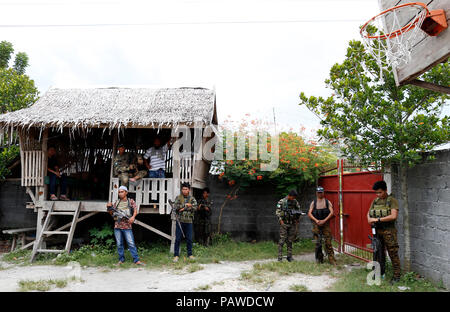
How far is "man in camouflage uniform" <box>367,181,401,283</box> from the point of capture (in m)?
5.45

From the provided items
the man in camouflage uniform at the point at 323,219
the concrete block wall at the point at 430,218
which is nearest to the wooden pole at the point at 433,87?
the concrete block wall at the point at 430,218

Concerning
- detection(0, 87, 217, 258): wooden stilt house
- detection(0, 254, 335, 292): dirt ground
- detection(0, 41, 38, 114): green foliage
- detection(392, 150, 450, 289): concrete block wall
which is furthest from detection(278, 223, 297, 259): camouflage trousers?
detection(0, 41, 38, 114): green foliage

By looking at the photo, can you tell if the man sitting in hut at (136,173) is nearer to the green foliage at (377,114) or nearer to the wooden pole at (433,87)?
the green foliage at (377,114)

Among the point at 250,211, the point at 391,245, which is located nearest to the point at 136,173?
the point at 250,211

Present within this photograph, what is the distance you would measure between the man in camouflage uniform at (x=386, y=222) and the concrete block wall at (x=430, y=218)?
1.58 feet

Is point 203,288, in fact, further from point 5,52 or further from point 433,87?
point 5,52

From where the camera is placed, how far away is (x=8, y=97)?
35.8 ft

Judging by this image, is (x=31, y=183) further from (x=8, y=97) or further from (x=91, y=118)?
(x=8, y=97)

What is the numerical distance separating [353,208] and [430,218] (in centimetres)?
219

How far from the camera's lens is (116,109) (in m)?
8.63

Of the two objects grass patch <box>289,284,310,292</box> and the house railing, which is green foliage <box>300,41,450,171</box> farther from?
the house railing

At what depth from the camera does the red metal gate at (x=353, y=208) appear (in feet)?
22.7

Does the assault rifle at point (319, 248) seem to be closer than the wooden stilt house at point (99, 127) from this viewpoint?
Yes
